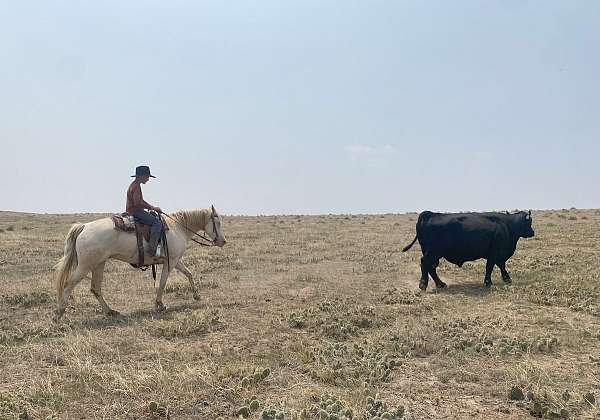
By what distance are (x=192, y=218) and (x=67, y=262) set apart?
3.07 m

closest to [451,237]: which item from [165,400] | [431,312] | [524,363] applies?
[431,312]

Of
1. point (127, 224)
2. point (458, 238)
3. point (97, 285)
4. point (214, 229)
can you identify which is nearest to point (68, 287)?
point (97, 285)

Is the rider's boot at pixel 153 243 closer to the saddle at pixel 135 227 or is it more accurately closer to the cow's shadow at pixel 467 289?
the saddle at pixel 135 227

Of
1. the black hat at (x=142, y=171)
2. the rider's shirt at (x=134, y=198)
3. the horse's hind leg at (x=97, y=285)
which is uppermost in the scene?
the black hat at (x=142, y=171)

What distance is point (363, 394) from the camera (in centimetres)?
547

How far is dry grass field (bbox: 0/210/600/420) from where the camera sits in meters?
5.24

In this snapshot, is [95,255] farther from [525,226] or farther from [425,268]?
[525,226]

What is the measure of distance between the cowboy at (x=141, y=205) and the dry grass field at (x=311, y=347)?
1.60 m

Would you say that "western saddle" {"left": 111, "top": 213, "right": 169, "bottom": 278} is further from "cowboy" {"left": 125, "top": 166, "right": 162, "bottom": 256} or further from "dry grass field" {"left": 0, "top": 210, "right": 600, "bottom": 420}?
"dry grass field" {"left": 0, "top": 210, "right": 600, "bottom": 420}

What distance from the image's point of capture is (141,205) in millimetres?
10203

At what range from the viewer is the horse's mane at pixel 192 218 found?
37.6ft

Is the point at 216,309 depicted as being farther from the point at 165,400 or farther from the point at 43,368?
the point at 165,400

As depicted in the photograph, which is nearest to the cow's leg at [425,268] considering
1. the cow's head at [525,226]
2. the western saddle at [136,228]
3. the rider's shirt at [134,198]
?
the cow's head at [525,226]

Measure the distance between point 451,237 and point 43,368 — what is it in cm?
977
